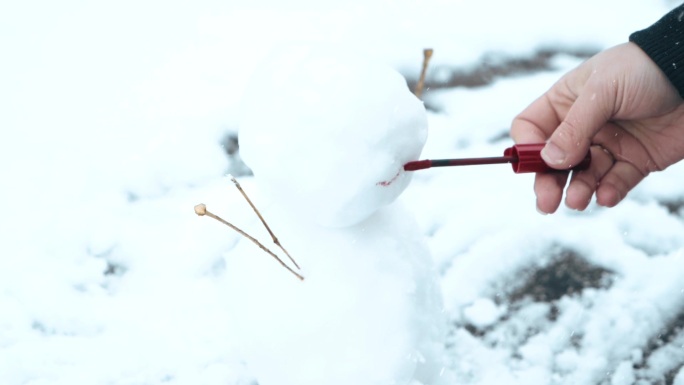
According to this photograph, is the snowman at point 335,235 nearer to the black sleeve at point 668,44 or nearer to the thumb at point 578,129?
the thumb at point 578,129

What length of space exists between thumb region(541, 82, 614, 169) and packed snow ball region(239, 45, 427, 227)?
306 mm

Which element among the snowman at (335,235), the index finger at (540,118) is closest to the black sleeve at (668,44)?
the index finger at (540,118)

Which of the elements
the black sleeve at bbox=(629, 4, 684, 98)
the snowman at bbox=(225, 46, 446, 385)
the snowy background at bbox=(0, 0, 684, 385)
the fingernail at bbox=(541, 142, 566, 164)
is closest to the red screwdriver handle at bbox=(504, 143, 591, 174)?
the fingernail at bbox=(541, 142, 566, 164)

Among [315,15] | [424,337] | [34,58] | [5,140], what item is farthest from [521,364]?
[34,58]

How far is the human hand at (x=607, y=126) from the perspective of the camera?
3.89ft

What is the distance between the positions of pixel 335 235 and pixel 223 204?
63 centimetres

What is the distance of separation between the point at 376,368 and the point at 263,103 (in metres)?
0.45

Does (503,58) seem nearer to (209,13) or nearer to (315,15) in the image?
(315,15)

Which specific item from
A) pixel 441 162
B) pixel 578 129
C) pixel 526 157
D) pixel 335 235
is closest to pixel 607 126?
pixel 578 129

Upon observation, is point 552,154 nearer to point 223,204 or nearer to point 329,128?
point 329,128

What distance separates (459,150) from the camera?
5.75ft

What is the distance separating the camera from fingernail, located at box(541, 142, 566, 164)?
3.61ft

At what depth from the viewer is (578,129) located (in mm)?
1166

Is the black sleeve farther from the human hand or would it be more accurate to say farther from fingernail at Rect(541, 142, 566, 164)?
fingernail at Rect(541, 142, 566, 164)
